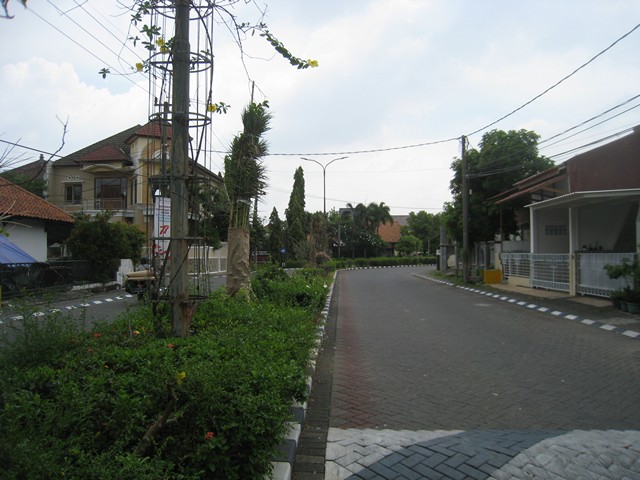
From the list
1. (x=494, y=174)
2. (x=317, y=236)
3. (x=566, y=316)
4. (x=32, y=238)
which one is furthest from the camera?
(x=317, y=236)

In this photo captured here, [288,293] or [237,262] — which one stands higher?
[237,262]

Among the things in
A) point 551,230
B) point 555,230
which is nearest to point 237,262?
point 551,230

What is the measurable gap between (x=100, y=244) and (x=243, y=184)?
1592 cm

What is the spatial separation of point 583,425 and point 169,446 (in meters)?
4.17

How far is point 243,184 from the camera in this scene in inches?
403

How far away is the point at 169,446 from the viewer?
3.17m

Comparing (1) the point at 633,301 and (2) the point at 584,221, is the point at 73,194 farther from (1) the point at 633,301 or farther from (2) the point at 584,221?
(1) the point at 633,301

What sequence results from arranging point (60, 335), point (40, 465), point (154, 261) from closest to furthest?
point (40, 465) < point (60, 335) < point (154, 261)

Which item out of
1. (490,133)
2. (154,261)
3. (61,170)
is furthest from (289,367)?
(61,170)

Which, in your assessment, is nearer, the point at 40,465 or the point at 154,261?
the point at 40,465

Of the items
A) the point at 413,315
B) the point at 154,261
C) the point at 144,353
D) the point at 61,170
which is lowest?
the point at 413,315

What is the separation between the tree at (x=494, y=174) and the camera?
2764cm

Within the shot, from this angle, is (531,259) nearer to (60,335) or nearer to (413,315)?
(413,315)

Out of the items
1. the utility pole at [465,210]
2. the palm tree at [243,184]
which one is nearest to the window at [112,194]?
the utility pole at [465,210]
